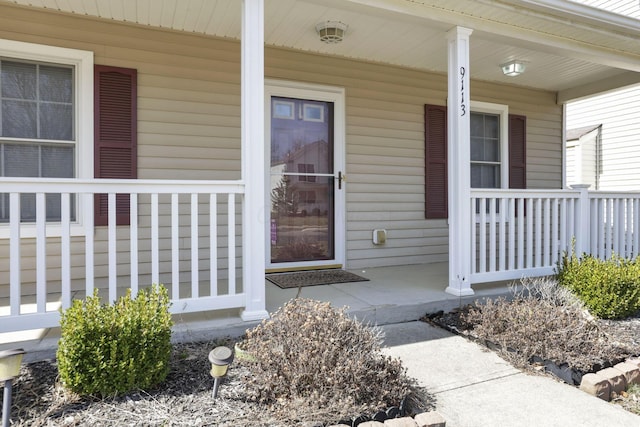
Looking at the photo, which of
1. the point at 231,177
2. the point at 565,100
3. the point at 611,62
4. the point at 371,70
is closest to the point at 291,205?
the point at 231,177

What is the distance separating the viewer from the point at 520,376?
8.03 feet

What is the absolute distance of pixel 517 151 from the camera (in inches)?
234

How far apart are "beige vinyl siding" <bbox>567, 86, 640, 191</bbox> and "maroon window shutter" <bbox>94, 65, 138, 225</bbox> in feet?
26.5

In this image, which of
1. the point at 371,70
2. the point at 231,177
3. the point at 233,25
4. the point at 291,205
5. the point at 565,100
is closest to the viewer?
the point at 233,25

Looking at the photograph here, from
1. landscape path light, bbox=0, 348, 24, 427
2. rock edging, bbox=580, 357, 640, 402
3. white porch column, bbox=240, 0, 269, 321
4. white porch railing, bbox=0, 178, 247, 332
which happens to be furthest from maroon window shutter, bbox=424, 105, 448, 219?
landscape path light, bbox=0, 348, 24, 427

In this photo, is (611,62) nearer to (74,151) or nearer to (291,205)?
(291,205)

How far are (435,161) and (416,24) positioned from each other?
6.91ft

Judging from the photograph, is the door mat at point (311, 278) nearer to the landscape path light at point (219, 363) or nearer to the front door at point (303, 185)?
the front door at point (303, 185)

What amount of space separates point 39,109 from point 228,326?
8.26ft

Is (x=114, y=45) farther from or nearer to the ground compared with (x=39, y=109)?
farther from the ground

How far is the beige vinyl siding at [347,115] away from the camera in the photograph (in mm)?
3787

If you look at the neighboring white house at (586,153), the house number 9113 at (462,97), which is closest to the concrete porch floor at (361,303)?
the house number 9113 at (462,97)

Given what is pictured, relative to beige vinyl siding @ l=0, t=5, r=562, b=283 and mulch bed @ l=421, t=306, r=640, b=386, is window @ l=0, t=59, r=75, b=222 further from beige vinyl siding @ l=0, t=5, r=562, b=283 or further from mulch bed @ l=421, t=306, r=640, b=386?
mulch bed @ l=421, t=306, r=640, b=386

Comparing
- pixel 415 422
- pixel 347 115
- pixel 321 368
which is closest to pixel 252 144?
pixel 321 368
